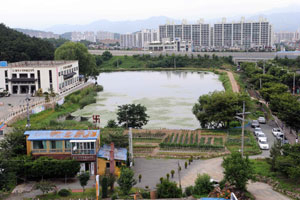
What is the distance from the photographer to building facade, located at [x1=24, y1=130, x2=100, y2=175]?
10.4 m

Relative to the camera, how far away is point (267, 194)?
9078mm

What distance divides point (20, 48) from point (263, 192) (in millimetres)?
33982

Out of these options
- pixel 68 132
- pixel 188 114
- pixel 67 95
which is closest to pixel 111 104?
pixel 67 95

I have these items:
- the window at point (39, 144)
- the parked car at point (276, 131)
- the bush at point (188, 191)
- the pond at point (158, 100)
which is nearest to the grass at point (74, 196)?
the window at point (39, 144)

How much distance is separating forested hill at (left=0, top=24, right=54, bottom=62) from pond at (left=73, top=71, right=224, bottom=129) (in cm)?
919

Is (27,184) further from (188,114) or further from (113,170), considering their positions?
(188,114)

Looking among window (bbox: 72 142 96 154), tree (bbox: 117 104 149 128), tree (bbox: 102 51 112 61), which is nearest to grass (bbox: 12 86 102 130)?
tree (bbox: 117 104 149 128)

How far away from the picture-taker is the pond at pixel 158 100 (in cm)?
1869

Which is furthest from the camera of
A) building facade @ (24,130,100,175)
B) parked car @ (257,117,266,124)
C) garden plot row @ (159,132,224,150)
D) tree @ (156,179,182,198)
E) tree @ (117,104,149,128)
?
parked car @ (257,117,266,124)

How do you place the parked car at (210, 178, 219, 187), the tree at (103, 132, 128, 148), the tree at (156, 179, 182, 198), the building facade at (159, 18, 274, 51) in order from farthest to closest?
the building facade at (159, 18, 274, 51), the tree at (103, 132, 128, 148), the parked car at (210, 178, 219, 187), the tree at (156, 179, 182, 198)

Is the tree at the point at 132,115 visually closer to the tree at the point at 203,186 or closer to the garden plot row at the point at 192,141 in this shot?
the garden plot row at the point at 192,141

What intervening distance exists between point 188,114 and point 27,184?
461 inches

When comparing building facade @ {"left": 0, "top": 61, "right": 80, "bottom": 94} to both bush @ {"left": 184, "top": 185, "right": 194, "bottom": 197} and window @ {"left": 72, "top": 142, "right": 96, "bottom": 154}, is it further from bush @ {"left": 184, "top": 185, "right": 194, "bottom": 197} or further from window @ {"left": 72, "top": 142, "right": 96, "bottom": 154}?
bush @ {"left": 184, "top": 185, "right": 194, "bottom": 197}

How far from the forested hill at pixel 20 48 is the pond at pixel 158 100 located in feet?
30.1
